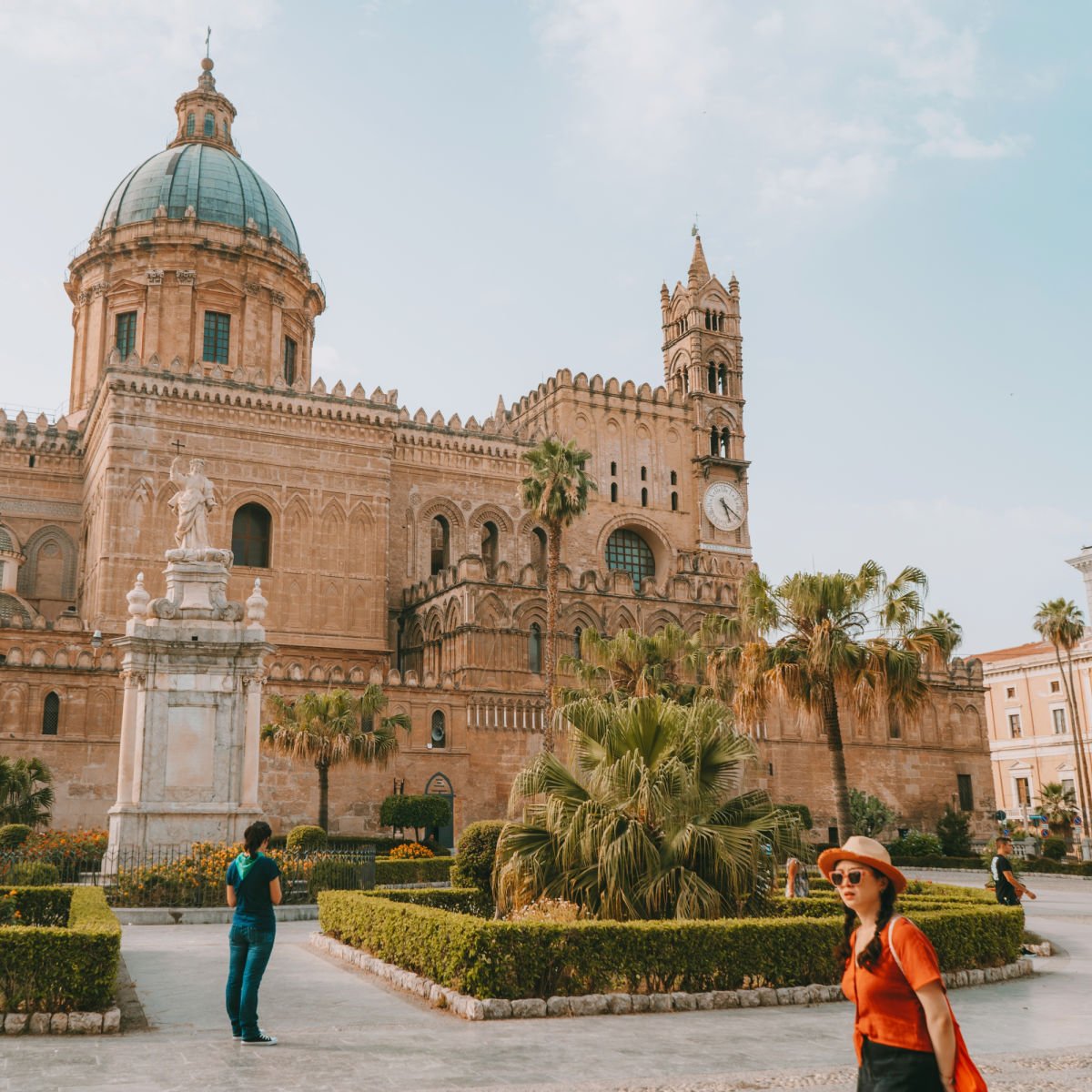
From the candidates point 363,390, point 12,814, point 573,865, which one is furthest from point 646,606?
point 573,865

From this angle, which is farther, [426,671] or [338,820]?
[426,671]

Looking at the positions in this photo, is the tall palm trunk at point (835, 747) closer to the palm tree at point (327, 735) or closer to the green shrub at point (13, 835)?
the palm tree at point (327, 735)

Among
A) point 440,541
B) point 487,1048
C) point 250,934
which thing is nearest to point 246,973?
point 250,934

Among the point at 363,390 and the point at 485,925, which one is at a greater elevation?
the point at 363,390

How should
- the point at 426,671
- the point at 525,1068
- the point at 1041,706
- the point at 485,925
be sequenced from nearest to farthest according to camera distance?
the point at 525,1068
the point at 485,925
the point at 426,671
the point at 1041,706

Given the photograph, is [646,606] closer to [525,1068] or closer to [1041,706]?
[1041,706]

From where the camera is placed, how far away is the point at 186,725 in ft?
62.4

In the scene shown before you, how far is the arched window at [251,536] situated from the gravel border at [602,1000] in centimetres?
3243

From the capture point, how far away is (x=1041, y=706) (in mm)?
61469

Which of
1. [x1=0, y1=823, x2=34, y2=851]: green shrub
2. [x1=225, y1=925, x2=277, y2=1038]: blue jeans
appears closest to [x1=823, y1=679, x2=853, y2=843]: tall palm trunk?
[x1=0, y1=823, x2=34, y2=851]: green shrub

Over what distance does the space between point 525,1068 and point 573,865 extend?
4.50 meters

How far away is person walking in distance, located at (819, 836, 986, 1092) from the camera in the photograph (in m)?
4.15

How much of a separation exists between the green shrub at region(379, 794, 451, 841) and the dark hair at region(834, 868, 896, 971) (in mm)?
28736

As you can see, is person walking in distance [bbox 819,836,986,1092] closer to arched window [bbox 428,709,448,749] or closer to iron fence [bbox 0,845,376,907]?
iron fence [bbox 0,845,376,907]
